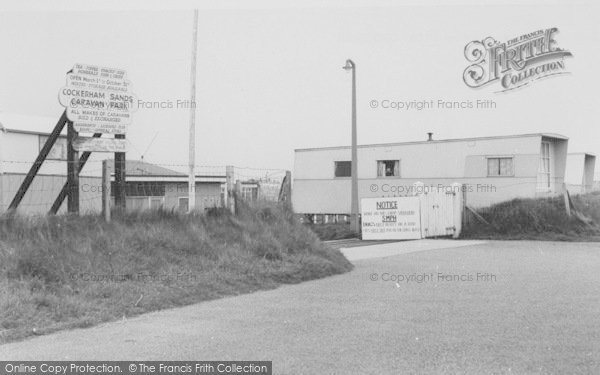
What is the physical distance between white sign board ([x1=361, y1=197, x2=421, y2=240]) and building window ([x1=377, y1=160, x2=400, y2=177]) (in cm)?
518

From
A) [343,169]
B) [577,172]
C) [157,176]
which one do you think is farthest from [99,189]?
[577,172]

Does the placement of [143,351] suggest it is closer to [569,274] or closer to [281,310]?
[281,310]

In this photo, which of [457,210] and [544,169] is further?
[544,169]

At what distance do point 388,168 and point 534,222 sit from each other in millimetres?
7612

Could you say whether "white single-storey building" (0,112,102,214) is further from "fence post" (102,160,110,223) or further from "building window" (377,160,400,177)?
"building window" (377,160,400,177)

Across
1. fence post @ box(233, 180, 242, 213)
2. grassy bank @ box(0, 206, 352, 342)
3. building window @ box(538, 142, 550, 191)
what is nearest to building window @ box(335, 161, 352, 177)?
building window @ box(538, 142, 550, 191)

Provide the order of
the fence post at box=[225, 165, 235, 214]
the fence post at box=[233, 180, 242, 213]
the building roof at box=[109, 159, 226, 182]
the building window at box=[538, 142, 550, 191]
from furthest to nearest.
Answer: the building window at box=[538, 142, 550, 191] → the building roof at box=[109, 159, 226, 182] → the fence post at box=[233, 180, 242, 213] → the fence post at box=[225, 165, 235, 214]

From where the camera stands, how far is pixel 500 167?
83.2 ft

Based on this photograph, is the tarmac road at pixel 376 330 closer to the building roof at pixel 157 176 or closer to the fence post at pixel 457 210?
the fence post at pixel 457 210

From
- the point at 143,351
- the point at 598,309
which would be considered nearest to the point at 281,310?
the point at 143,351

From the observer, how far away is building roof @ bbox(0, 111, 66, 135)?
20798 mm

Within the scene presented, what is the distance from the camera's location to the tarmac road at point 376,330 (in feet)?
19.0

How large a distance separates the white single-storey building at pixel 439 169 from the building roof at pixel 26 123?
1253 cm

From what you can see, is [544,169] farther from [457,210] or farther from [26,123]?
[26,123]
